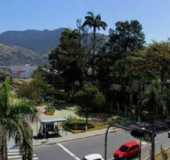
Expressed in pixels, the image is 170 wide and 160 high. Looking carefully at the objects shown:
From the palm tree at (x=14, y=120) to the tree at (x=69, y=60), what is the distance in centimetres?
5677

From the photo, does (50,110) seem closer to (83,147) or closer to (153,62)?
(153,62)

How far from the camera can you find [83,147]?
46.8m

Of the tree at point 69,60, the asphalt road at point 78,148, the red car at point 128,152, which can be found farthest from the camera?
the tree at point 69,60

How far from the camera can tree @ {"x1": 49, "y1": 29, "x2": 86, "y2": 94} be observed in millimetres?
79875

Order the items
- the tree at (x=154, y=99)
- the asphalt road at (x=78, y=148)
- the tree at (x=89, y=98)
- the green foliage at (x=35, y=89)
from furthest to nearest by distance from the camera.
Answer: the green foliage at (x=35, y=89), the tree at (x=89, y=98), the tree at (x=154, y=99), the asphalt road at (x=78, y=148)

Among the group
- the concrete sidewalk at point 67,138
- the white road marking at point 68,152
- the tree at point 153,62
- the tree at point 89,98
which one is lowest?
the white road marking at point 68,152

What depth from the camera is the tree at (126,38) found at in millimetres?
83125

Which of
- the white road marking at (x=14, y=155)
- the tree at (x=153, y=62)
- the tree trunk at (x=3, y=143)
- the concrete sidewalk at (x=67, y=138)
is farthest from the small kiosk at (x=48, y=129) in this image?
the tree trunk at (x=3, y=143)

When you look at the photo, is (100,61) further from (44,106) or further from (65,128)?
(65,128)

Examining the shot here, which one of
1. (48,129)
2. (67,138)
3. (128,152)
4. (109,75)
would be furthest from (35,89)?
(128,152)

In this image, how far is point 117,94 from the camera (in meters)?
73.7

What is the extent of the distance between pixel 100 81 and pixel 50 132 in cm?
2966

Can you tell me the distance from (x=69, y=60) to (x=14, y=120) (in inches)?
2262

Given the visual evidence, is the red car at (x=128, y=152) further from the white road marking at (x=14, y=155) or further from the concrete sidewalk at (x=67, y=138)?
the concrete sidewalk at (x=67, y=138)
